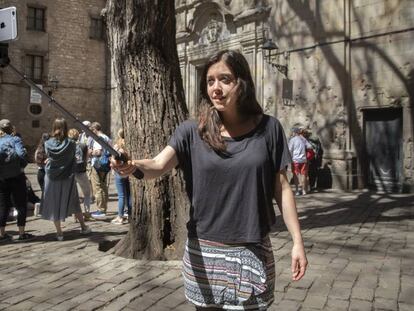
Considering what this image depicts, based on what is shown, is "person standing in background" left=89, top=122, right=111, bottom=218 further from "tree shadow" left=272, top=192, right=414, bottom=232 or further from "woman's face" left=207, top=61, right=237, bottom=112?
"woman's face" left=207, top=61, right=237, bottom=112

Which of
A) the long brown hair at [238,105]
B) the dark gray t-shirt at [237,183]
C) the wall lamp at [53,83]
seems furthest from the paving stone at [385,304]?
the wall lamp at [53,83]

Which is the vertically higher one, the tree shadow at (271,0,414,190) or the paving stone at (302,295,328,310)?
the tree shadow at (271,0,414,190)

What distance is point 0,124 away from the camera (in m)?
7.47

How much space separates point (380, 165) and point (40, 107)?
814 inches

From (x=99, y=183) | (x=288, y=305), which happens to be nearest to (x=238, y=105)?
(x=288, y=305)

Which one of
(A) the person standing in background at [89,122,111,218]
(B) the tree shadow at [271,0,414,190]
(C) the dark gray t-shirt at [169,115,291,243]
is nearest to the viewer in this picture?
(C) the dark gray t-shirt at [169,115,291,243]

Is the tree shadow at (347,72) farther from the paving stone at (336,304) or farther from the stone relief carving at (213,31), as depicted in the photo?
the paving stone at (336,304)

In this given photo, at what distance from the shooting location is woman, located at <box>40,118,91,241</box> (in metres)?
7.26

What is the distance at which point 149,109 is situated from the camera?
5734 millimetres

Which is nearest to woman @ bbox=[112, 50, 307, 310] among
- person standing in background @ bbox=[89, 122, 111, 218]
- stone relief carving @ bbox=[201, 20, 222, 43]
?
person standing in background @ bbox=[89, 122, 111, 218]

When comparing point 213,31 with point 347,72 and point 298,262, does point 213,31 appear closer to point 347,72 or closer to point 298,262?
point 347,72

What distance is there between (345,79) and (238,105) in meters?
12.6

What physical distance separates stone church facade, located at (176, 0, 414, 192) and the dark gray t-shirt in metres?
11.7

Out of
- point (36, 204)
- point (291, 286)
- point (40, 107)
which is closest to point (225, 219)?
point (291, 286)
